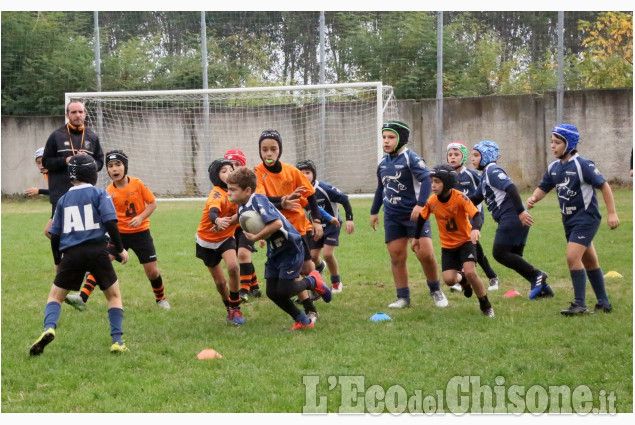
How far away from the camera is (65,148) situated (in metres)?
9.45

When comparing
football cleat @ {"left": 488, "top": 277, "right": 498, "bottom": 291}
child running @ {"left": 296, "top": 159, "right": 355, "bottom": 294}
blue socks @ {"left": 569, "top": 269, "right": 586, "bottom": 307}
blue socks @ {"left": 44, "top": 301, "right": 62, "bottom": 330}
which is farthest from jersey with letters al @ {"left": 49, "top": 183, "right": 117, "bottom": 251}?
football cleat @ {"left": 488, "top": 277, "right": 498, "bottom": 291}

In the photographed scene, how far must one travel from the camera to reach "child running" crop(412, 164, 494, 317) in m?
8.18

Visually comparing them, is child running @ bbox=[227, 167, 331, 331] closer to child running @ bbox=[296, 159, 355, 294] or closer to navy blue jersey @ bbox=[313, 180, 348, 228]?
child running @ bbox=[296, 159, 355, 294]

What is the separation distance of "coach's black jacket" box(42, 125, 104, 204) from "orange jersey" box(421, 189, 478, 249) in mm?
3726

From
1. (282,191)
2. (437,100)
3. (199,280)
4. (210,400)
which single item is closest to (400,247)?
(282,191)

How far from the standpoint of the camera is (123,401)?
5344 millimetres

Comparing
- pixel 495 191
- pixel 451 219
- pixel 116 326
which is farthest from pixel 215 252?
pixel 495 191

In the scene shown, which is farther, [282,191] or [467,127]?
[467,127]

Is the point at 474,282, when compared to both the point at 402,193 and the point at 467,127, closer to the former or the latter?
the point at 402,193

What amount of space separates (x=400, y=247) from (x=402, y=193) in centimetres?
56

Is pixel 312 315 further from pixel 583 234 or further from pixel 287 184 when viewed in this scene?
pixel 583 234

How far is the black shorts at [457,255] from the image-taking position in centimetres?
822

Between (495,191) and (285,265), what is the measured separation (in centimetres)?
277

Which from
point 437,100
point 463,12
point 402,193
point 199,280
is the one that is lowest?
point 199,280
